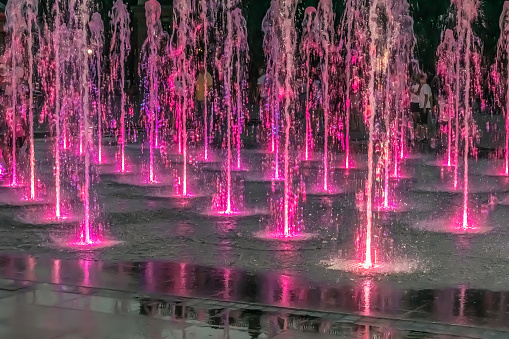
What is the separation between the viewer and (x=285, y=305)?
6.78m

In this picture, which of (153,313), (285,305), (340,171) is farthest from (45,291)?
(340,171)

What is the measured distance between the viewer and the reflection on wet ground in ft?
19.8

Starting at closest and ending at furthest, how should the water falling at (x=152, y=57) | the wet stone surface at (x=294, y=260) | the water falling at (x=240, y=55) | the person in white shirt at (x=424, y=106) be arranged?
the wet stone surface at (x=294, y=260)
the person in white shirt at (x=424, y=106)
the water falling at (x=152, y=57)
the water falling at (x=240, y=55)

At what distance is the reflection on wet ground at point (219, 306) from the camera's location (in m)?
6.03

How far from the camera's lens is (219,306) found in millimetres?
6719

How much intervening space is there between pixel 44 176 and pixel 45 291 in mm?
8724

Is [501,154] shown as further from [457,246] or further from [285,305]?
[285,305]

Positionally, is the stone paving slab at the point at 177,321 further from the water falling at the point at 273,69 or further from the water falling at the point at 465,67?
the water falling at the point at 273,69

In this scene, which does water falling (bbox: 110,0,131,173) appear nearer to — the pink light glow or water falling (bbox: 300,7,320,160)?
water falling (bbox: 300,7,320,160)

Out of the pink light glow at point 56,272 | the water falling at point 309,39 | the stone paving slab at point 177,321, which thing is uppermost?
the water falling at point 309,39

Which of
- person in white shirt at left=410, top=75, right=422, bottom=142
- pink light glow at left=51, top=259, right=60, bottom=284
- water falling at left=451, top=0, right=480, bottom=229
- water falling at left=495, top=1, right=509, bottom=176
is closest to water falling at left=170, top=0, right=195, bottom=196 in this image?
person in white shirt at left=410, top=75, right=422, bottom=142

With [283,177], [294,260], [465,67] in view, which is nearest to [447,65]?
[465,67]

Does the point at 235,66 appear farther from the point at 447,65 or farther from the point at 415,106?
the point at 415,106

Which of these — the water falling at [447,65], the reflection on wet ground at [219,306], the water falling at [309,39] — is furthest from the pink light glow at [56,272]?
the water falling at [309,39]
